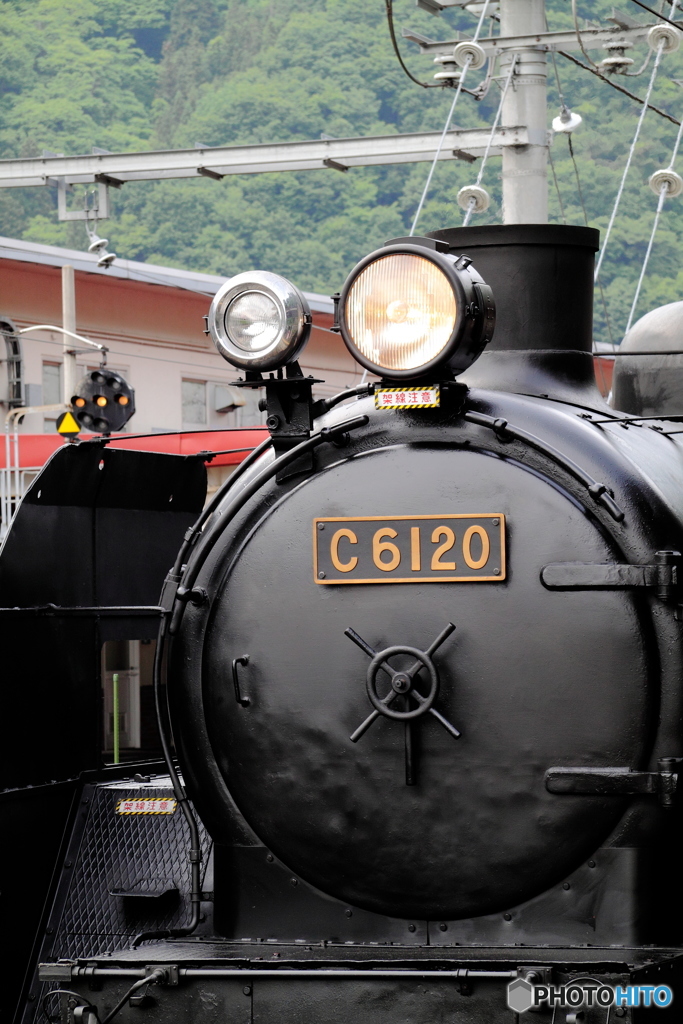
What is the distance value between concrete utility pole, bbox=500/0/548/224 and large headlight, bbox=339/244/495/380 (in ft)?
25.1

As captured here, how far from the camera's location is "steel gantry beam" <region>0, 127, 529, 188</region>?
44.5 ft

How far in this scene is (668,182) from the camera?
1078 centimetres

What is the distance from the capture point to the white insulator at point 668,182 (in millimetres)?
10641

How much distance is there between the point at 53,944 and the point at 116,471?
1.67m

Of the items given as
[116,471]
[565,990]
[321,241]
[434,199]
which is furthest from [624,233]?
[565,990]

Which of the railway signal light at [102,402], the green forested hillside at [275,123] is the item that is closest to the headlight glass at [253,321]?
the railway signal light at [102,402]

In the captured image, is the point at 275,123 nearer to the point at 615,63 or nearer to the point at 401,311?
the point at 615,63

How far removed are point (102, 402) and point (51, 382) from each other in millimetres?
6651

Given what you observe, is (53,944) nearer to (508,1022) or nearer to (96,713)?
(96,713)

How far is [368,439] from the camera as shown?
3707mm

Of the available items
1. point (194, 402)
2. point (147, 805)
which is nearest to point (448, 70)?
point (147, 805)

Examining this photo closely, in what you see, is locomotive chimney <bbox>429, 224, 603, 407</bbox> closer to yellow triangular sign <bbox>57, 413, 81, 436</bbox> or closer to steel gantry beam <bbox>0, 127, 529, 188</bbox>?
steel gantry beam <bbox>0, 127, 529, 188</bbox>

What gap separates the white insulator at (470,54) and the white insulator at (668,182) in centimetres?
170

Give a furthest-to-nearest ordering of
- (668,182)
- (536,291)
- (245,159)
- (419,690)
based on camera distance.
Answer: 1. (245,159)
2. (668,182)
3. (536,291)
4. (419,690)
